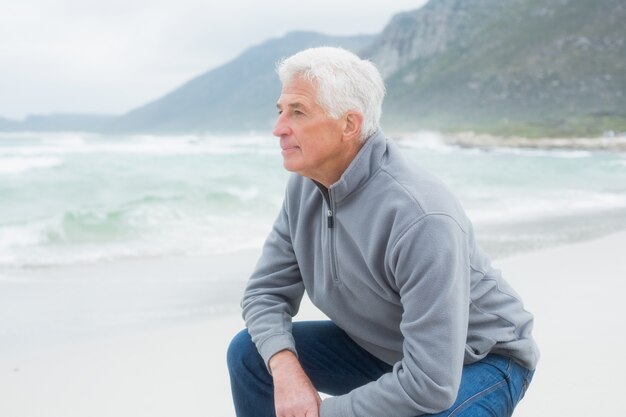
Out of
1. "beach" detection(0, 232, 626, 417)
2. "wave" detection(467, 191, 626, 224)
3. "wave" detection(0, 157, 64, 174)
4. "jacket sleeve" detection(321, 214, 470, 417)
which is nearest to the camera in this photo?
"jacket sleeve" detection(321, 214, 470, 417)

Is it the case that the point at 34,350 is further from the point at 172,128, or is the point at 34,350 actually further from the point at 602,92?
the point at 172,128

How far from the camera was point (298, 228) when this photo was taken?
182 centimetres

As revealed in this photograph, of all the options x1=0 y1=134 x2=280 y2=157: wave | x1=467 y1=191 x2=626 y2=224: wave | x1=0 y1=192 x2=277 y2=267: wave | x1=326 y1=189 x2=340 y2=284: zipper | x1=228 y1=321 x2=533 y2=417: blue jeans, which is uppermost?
x1=326 y1=189 x2=340 y2=284: zipper

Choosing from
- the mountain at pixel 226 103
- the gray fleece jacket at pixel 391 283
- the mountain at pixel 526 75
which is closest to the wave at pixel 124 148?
the mountain at pixel 526 75

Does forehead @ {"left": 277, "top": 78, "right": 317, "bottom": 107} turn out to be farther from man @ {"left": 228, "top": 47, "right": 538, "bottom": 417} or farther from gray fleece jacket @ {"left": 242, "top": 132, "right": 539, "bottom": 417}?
gray fleece jacket @ {"left": 242, "top": 132, "right": 539, "bottom": 417}

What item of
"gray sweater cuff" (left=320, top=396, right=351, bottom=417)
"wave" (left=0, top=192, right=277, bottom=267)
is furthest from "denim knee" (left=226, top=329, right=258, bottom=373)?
"wave" (left=0, top=192, right=277, bottom=267)

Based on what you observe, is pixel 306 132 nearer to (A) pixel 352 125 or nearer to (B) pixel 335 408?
(A) pixel 352 125

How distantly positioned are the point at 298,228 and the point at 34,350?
2.48 meters

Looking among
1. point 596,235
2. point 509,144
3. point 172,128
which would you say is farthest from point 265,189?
point 172,128

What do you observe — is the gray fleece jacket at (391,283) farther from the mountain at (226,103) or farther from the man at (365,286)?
the mountain at (226,103)

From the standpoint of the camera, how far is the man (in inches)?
57.6

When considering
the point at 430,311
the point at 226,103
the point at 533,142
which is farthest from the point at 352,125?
the point at 226,103

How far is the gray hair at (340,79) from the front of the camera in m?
1.63

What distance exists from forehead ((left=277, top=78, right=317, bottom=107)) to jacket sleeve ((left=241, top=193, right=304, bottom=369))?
314 millimetres
